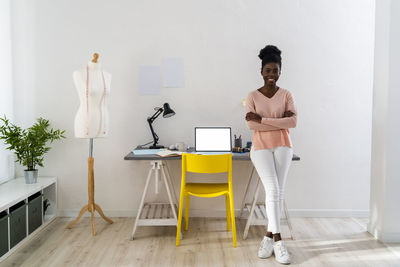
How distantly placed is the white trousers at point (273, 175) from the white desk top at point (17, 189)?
1.93 meters

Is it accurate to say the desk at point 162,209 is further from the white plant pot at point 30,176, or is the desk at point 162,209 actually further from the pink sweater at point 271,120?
the white plant pot at point 30,176

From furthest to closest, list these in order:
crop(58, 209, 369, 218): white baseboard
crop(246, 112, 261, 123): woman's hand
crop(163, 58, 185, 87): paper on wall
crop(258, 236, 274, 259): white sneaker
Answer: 1. crop(58, 209, 369, 218): white baseboard
2. crop(163, 58, 185, 87): paper on wall
3. crop(246, 112, 261, 123): woman's hand
4. crop(258, 236, 274, 259): white sneaker

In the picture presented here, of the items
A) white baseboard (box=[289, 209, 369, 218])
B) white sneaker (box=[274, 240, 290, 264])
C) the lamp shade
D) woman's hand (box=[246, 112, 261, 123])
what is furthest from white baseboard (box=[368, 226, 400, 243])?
the lamp shade

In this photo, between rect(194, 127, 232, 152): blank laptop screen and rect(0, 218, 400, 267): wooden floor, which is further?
rect(194, 127, 232, 152): blank laptop screen

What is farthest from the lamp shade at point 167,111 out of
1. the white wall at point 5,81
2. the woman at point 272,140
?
the white wall at point 5,81

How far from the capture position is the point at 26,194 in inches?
114

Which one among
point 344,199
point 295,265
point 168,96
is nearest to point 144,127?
point 168,96

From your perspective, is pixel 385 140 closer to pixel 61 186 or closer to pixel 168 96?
pixel 168 96

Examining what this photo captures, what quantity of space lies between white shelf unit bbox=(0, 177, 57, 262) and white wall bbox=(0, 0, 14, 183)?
142mm

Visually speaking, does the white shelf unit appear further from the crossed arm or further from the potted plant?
the crossed arm

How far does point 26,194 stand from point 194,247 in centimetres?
147

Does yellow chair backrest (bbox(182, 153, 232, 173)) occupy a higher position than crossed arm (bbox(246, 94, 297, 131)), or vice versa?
crossed arm (bbox(246, 94, 297, 131))

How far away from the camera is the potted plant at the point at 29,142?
310 centimetres

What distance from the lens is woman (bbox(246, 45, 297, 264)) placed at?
106 inches
